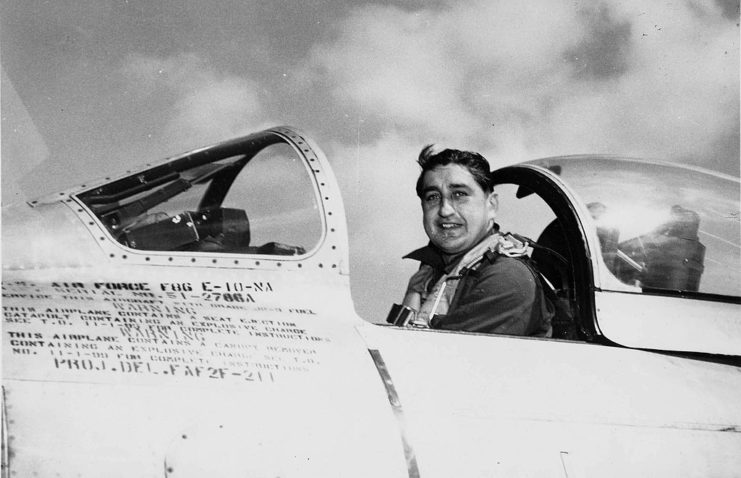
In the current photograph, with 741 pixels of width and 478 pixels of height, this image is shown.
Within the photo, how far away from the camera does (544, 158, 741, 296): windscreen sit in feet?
10.5

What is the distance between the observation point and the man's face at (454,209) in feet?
12.0

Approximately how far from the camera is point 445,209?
3689 millimetres

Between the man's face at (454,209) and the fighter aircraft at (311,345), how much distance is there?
44 cm

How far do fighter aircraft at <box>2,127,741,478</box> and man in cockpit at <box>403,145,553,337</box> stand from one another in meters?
0.23

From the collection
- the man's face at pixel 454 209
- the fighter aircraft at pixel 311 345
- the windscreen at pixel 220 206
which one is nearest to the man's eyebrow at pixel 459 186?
the man's face at pixel 454 209

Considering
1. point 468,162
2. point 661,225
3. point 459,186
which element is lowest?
point 661,225

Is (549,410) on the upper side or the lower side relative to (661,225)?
lower

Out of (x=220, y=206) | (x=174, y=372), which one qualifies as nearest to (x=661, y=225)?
(x=220, y=206)

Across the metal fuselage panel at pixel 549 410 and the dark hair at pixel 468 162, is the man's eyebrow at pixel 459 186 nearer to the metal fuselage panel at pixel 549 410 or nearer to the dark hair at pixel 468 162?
the dark hair at pixel 468 162

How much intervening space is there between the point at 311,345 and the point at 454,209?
1.58 meters

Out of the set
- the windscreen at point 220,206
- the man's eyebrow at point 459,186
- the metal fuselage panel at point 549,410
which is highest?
the man's eyebrow at point 459,186

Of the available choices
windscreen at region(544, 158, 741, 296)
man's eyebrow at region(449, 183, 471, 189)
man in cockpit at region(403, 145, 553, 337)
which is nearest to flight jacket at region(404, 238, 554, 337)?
man in cockpit at region(403, 145, 553, 337)

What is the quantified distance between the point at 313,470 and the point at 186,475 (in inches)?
14.5

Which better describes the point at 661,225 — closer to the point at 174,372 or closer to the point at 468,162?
the point at 468,162
